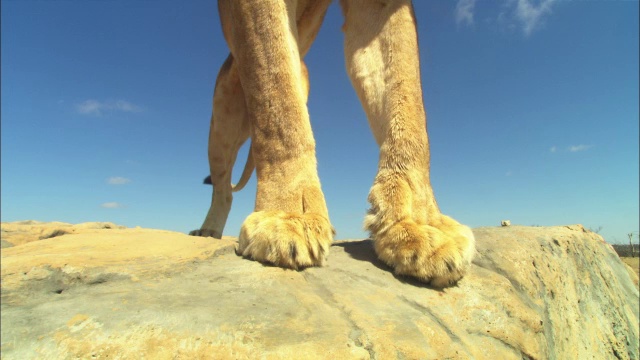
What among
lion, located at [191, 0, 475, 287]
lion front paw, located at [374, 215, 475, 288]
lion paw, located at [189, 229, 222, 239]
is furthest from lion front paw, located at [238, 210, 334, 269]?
lion paw, located at [189, 229, 222, 239]

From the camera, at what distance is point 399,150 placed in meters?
1.87

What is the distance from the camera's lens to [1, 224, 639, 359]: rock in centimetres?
86

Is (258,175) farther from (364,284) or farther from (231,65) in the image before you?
(231,65)

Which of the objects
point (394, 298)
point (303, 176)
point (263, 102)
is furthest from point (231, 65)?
point (394, 298)

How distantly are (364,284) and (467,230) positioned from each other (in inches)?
26.5

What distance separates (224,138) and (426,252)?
3.42 meters

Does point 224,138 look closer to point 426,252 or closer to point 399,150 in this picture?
point 399,150

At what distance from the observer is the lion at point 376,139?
154 centimetres

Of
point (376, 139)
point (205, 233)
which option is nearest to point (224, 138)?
point (205, 233)

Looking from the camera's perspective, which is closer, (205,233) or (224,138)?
(205,233)

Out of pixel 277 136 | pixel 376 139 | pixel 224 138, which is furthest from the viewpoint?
pixel 224 138

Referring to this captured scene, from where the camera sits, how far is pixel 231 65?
4.14 metres

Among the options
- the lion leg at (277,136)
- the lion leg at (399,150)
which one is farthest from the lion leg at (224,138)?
the lion leg at (277,136)

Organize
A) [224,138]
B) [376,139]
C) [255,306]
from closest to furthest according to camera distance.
Result: [255,306]
[376,139]
[224,138]
